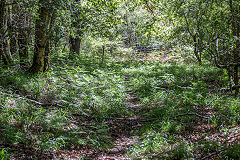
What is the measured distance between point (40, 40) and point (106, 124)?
Result: 13.4 feet

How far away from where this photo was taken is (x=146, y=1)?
764cm

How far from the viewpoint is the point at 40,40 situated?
6629 millimetres

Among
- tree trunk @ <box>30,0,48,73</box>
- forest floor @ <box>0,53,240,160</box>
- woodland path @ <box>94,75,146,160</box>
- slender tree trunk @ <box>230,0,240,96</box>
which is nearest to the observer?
forest floor @ <box>0,53,240,160</box>

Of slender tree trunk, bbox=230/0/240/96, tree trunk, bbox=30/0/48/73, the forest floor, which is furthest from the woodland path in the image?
tree trunk, bbox=30/0/48/73

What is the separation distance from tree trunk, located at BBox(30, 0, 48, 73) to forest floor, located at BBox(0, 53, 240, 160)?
0.50m

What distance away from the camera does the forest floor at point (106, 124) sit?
3.27 metres

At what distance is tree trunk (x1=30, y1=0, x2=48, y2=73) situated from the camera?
21.7 ft

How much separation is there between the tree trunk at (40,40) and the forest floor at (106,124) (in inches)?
19.7

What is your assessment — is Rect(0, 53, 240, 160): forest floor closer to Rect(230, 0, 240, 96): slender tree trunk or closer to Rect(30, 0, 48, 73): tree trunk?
Rect(30, 0, 48, 73): tree trunk

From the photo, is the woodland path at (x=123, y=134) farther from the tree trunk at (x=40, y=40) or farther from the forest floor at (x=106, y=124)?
the tree trunk at (x=40, y=40)

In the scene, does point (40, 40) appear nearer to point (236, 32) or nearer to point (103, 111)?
point (103, 111)

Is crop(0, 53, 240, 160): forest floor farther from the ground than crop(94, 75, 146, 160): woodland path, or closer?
farther from the ground

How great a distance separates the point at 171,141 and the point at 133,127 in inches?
53.7

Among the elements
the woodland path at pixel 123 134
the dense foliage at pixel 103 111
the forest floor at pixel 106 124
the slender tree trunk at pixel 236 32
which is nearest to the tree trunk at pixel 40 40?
the dense foliage at pixel 103 111
